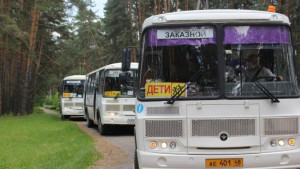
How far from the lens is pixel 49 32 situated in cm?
4306

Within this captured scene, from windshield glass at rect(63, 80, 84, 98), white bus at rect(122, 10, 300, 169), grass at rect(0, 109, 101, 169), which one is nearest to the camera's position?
white bus at rect(122, 10, 300, 169)

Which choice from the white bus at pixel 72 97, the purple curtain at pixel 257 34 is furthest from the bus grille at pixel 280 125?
the white bus at pixel 72 97

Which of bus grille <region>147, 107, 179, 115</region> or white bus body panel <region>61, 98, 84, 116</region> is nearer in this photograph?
bus grille <region>147, 107, 179, 115</region>

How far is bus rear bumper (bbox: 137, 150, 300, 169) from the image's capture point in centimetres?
679

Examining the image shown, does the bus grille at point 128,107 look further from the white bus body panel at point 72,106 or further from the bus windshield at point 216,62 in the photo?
the white bus body panel at point 72,106

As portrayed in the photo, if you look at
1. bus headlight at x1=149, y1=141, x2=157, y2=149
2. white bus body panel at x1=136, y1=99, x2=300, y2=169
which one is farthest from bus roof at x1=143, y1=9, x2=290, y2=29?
bus headlight at x1=149, y1=141, x2=157, y2=149

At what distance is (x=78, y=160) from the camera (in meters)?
10.8

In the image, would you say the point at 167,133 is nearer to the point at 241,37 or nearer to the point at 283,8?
the point at 241,37

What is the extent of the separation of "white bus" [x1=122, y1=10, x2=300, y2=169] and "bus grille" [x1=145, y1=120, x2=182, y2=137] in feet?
0.05

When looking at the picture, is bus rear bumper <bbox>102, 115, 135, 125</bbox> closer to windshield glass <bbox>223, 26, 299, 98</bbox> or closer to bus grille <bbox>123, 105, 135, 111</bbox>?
bus grille <bbox>123, 105, 135, 111</bbox>

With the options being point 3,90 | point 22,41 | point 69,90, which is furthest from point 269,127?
point 3,90

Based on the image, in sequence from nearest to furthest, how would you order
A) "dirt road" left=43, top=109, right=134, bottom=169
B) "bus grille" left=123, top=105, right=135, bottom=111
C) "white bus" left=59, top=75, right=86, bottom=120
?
"dirt road" left=43, top=109, right=134, bottom=169 < "bus grille" left=123, top=105, right=135, bottom=111 < "white bus" left=59, top=75, right=86, bottom=120

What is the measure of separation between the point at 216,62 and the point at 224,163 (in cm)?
154

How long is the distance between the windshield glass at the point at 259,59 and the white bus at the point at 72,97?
25225 millimetres
